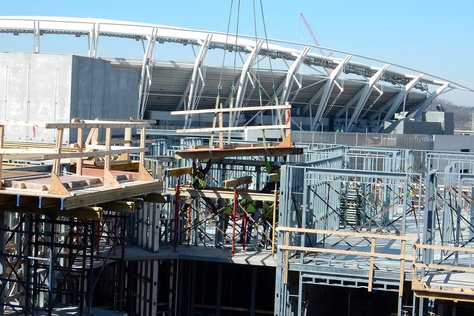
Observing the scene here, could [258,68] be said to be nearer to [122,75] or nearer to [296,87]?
[296,87]

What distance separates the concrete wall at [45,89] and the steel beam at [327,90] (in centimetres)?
5380

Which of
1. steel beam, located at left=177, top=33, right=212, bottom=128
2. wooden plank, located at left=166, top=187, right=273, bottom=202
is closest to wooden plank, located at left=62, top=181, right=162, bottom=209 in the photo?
wooden plank, located at left=166, top=187, right=273, bottom=202

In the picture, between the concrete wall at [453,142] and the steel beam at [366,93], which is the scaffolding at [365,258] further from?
the steel beam at [366,93]

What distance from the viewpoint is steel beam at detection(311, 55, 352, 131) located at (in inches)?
3073

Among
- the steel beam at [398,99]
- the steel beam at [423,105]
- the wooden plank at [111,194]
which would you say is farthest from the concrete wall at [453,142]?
the steel beam at [423,105]

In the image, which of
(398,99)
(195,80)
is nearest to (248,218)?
(195,80)

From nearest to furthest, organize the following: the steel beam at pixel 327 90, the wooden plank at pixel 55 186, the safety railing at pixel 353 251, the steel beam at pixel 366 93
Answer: the wooden plank at pixel 55 186
the safety railing at pixel 353 251
the steel beam at pixel 327 90
the steel beam at pixel 366 93

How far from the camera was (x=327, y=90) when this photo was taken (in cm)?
8144

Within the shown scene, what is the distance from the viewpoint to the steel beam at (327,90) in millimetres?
78062

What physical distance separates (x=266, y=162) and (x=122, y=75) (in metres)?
8.98

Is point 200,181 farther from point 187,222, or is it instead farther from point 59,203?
point 59,203

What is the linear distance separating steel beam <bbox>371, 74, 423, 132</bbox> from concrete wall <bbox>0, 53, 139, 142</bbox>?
224 ft

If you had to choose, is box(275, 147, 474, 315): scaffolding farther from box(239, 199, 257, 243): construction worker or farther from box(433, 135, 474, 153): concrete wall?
box(433, 135, 474, 153): concrete wall

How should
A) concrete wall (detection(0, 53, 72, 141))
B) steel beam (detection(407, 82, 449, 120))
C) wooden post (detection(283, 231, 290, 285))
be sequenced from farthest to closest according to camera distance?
steel beam (detection(407, 82, 449, 120)) < concrete wall (detection(0, 53, 72, 141)) < wooden post (detection(283, 231, 290, 285))
